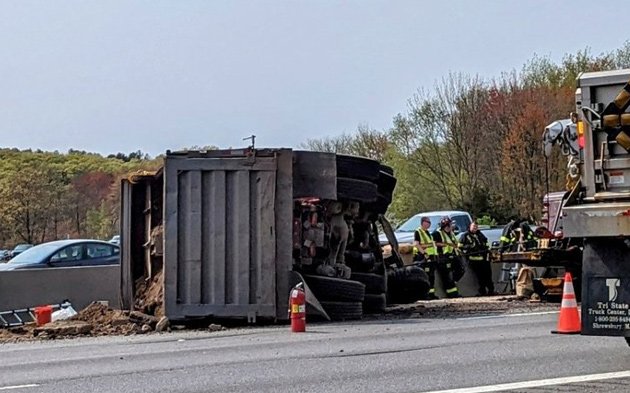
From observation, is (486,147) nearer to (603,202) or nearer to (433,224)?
(433,224)

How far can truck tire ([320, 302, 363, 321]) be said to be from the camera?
49.7ft

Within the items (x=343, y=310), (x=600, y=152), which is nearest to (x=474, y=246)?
(x=343, y=310)

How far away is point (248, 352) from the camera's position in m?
11.3

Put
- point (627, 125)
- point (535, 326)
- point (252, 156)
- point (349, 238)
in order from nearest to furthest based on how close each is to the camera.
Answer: point (627, 125)
point (535, 326)
point (252, 156)
point (349, 238)

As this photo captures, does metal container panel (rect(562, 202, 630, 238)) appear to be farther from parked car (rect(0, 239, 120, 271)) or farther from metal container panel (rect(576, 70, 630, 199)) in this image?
parked car (rect(0, 239, 120, 271))

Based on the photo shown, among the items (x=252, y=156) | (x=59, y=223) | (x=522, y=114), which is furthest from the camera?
(x=59, y=223)

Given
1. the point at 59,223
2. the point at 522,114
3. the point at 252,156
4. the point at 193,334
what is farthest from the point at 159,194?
the point at 59,223

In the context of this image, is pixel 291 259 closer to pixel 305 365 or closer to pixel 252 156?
pixel 252 156

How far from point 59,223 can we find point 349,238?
50.4 meters

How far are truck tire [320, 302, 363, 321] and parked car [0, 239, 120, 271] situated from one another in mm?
7352

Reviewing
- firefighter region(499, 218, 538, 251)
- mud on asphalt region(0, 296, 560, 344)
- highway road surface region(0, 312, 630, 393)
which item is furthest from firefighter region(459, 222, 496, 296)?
highway road surface region(0, 312, 630, 393)

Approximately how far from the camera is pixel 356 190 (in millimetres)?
15945

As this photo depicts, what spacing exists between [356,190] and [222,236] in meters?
2.19

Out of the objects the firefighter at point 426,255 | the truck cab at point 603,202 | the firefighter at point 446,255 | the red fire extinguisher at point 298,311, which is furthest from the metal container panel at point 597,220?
the firefighter at point 446,255
